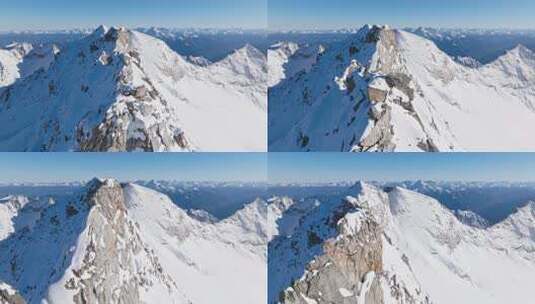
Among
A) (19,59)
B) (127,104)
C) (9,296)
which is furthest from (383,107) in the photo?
(9,296)

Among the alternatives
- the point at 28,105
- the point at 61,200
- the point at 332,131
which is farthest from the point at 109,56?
the point at 332,131

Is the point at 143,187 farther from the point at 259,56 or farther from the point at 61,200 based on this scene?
the point at 259,56

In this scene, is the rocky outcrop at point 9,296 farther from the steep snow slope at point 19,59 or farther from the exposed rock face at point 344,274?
the exposed rock face at point 344,274

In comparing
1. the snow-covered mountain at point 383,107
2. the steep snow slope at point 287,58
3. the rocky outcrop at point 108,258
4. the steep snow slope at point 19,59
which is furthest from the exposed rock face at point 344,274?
the steep snow slope at point 19,59

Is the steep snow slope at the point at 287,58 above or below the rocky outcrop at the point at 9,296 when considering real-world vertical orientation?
above

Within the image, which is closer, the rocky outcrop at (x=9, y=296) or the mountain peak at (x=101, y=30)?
the rocky outcrop at (x=9, y=296)

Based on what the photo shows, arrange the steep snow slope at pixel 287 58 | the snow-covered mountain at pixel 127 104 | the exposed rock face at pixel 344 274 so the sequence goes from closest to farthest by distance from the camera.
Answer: the snow-covered mountain at pixel 127 104 → the exposed rock face at pixel 344 274 → the steep snow slope at pixel 287 58
